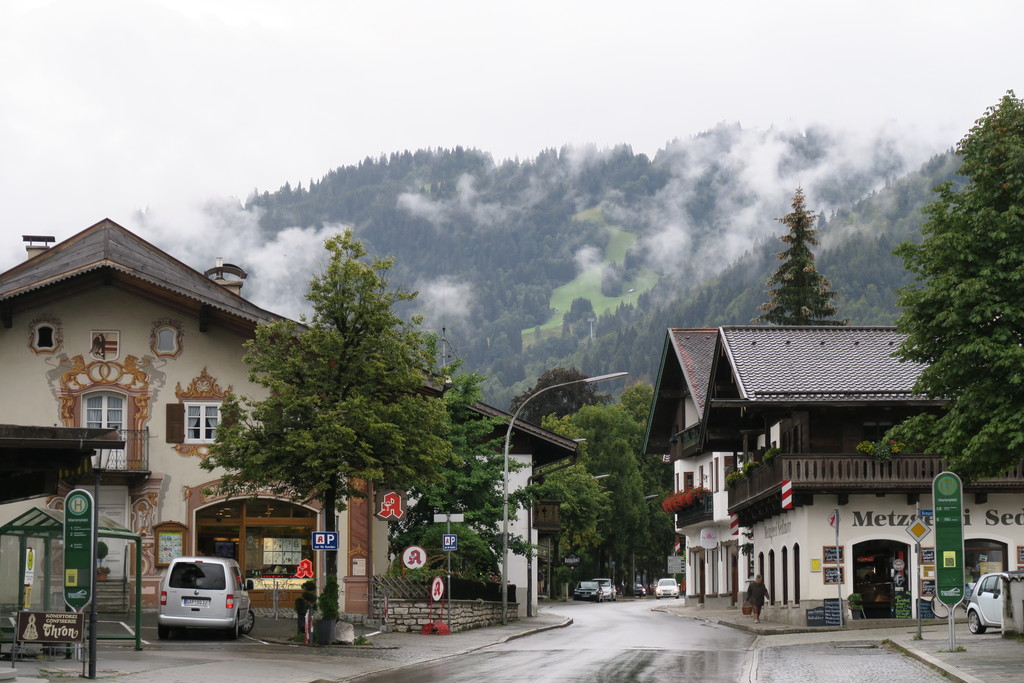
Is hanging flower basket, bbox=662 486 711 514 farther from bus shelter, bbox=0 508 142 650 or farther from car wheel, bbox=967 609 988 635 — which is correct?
bus shelter, bbox=0 508 142 650

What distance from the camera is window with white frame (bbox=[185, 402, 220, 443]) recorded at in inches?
1545

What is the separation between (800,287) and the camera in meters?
81.5

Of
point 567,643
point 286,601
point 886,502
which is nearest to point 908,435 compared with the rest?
point 567,643

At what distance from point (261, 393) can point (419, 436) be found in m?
10.4

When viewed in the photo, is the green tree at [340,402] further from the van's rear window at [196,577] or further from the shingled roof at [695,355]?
the shingled roof at [695,355]

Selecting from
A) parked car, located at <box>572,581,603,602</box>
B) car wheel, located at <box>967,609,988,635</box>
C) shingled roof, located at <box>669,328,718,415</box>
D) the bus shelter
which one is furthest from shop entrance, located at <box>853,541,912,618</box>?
parked car, located at <box>572,581,603,602</box>

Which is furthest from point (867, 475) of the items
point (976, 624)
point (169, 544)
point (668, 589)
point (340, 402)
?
point (668, 589)

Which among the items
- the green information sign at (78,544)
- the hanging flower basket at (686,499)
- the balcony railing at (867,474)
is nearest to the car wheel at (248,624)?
the green information sign at (78,544)

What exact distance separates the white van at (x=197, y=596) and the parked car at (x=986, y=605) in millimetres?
15927

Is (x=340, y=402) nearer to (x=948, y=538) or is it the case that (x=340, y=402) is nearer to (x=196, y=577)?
(x=196, y=577)

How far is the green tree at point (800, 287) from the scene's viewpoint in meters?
80.6

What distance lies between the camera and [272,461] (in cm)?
2966

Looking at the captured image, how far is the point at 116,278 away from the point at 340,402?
11816mm

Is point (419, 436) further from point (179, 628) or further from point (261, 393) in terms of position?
point (261, 393)
